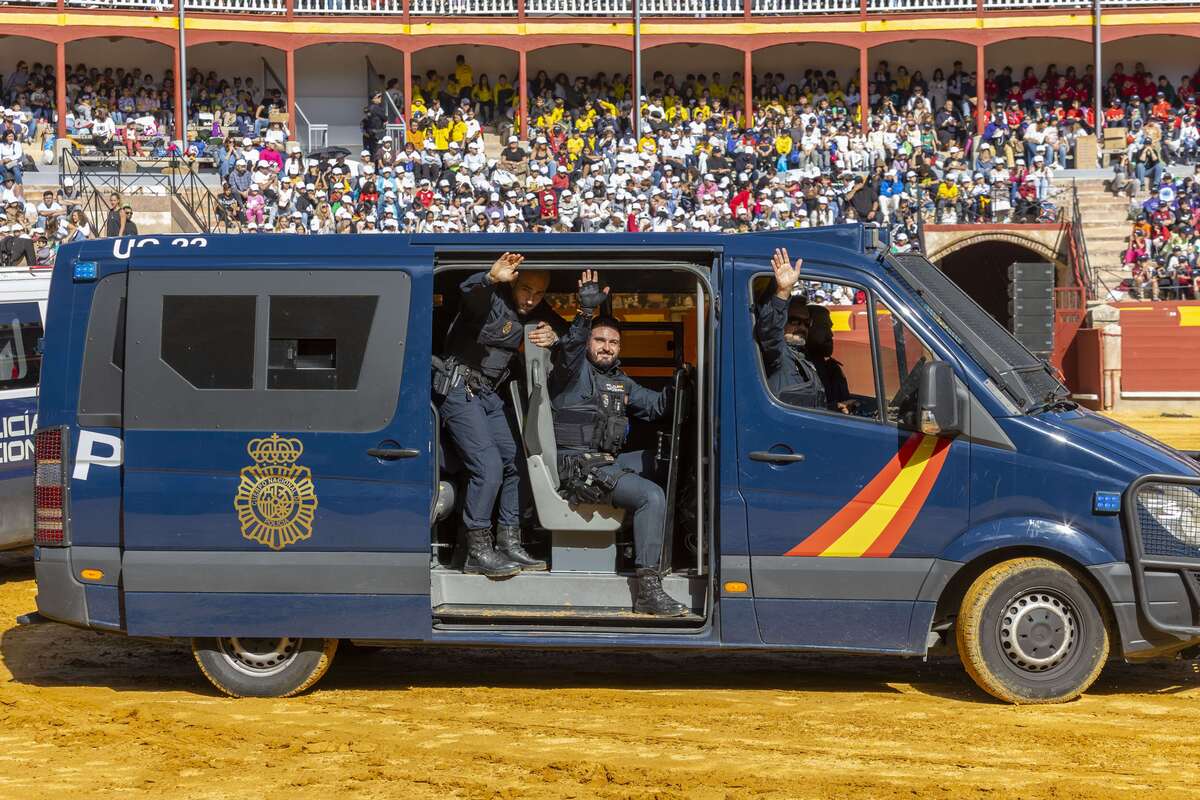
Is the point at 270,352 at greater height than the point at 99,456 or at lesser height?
greater

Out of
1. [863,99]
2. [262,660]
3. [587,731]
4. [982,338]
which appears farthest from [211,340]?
[863,99]

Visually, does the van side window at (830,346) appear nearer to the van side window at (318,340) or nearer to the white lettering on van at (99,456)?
the van side window at (318,340)

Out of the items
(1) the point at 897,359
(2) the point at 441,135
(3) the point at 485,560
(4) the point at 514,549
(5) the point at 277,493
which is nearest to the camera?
(1) the point at 897,359

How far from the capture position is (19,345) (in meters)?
11.2

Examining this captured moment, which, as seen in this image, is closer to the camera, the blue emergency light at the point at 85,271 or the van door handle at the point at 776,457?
the van door handle at the point at 776,457

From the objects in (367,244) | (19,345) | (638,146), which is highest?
(638,146)

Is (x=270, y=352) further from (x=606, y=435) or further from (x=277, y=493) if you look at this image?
(x=606, y=435)

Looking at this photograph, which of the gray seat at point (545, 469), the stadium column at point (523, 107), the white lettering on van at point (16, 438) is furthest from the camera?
the stadium column at point (523, 107)

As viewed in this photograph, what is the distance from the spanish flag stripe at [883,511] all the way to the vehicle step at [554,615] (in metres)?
0.82

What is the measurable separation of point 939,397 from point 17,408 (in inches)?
285

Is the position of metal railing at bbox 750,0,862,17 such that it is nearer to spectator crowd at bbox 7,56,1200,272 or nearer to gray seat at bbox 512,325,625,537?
spectator crowd at bbox 7,56,1200,272

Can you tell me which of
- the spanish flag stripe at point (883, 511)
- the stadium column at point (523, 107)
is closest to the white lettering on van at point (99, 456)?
the spanish flag stripe at point (883, 511)

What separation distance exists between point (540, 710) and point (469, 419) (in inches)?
60.3

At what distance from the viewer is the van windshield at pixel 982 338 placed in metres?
7.35
